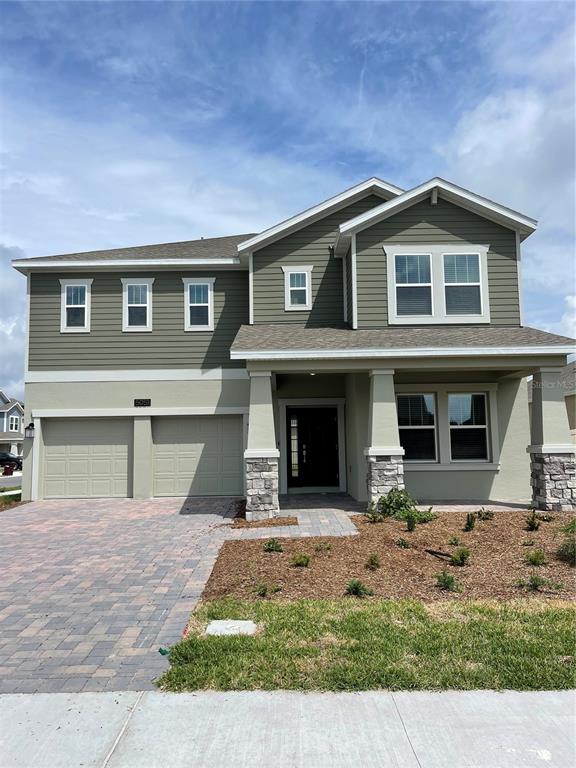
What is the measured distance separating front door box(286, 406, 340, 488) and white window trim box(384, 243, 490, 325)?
349cm

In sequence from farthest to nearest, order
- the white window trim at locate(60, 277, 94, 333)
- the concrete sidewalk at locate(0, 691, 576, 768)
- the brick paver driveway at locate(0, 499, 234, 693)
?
the white window trim at locate(60, 277, 94, 333) < the brick paver driveway at locate(0, 499, 234, 693) < the concrete sidewalk at locate(0, 691, 576, 768)

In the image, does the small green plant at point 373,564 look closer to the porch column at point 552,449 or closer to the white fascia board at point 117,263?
the porch column at point 552,449

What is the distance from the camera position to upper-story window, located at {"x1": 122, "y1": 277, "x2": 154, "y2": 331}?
1439 centimetres

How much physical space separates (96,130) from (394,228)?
686 cm

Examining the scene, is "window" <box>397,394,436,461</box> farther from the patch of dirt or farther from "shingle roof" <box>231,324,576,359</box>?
the patch of dirt

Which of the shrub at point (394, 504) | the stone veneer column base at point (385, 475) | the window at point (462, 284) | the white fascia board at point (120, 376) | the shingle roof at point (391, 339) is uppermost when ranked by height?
the window at point (462, 284)

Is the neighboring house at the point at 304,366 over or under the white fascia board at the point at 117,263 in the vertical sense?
under

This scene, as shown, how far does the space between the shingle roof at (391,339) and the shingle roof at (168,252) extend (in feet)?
10.9

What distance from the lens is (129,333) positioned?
1434 cm

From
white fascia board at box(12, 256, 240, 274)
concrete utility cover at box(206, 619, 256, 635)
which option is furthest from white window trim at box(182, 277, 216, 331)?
concrete utility cover at box(206, 619, 256, 635)

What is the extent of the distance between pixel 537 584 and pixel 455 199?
362 inches

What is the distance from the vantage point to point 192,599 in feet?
19.2

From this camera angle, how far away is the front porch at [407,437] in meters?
10.7

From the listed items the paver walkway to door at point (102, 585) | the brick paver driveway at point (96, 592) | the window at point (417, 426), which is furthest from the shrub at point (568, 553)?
the window at point (417, 426)
